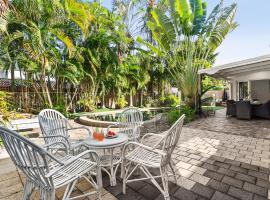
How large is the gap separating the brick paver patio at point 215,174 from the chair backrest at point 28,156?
3.45ft

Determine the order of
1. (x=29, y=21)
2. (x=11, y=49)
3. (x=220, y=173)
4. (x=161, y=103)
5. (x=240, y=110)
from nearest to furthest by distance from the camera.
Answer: (x=220, y=173)
(x=29, y=21)
(x=11, y=49)
(x=240, y=110)
(x=161, y=103)

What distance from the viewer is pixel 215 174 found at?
117 inches

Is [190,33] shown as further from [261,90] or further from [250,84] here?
[261,90]

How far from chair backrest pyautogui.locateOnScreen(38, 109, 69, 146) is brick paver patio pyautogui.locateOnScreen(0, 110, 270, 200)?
0.90 meters

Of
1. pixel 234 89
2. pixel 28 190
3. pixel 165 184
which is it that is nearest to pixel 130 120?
pixel 165 184

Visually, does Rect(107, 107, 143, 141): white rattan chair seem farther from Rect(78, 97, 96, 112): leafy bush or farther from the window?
the window

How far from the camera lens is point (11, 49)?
7676 millimetres

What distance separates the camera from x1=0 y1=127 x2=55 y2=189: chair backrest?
1.60 meters

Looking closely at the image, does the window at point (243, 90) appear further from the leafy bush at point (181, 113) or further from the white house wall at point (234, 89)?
the leafy bush at point (181, 113)

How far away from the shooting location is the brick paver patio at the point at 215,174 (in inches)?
94.9

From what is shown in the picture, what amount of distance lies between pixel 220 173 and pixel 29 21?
26.1ft

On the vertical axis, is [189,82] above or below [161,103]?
above

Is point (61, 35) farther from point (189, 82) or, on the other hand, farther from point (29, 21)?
point (189, 82)

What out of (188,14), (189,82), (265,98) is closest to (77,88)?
(189,82)
